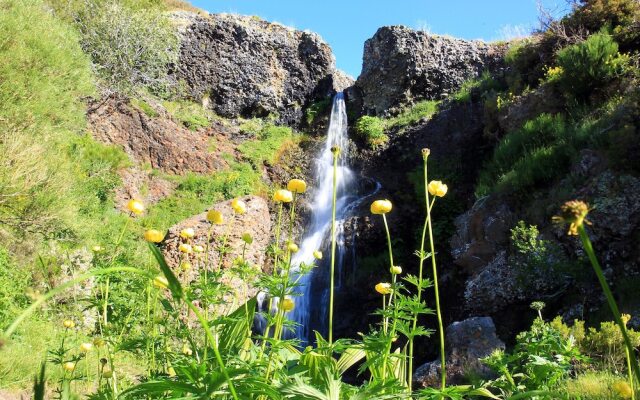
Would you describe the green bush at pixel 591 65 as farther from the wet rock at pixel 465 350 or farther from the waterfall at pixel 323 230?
the wet rock at pixel 465 350

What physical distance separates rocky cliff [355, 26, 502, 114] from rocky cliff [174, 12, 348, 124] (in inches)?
75.7

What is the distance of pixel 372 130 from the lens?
12.5 meters

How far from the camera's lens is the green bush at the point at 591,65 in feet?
24.0

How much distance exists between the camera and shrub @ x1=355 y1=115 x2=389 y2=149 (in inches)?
490

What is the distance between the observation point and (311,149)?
43.1ft

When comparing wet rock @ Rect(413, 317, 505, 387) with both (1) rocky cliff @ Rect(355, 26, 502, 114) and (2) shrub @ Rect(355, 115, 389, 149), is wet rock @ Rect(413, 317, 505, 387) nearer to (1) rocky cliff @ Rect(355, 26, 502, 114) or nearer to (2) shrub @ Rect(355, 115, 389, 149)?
(2) shrub @ Rect(355, 115, 389, 149)

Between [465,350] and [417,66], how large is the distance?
1075 cm

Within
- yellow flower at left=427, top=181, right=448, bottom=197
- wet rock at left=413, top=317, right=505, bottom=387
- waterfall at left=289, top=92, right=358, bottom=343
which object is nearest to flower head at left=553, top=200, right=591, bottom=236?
yellow flower at left=427, top=181, right=448, bottom=197

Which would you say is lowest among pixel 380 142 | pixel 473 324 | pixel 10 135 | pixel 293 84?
pixel 473 324

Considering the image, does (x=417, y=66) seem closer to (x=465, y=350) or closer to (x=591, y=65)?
(x=591, y=65)

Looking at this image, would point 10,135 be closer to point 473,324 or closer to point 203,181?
point 203,181

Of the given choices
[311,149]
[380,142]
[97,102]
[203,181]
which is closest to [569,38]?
[380,142]

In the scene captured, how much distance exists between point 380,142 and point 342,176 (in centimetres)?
152

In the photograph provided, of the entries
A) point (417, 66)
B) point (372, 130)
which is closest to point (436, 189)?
point (372, 130)
